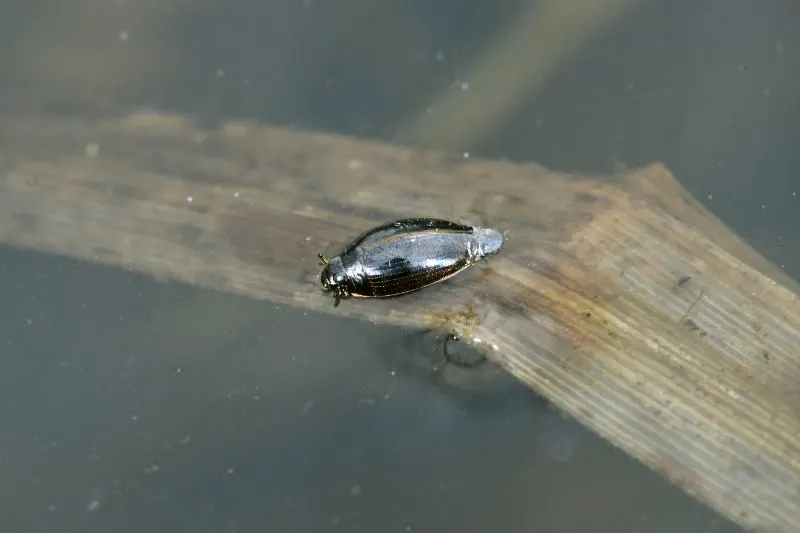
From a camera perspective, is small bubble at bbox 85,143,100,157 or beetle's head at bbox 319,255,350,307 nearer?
beetle's head at bbox 319,255,350,307

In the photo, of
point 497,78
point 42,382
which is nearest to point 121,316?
point 42,382

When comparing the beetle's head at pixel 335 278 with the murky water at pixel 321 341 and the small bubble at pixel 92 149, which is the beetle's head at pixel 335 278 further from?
the small bubble at pixel 92 149

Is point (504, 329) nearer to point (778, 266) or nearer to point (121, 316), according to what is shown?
point (778, 266)

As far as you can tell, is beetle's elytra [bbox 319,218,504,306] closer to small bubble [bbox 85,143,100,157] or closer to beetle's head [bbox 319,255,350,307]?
beetle's head [bbox 319,255,350,307]

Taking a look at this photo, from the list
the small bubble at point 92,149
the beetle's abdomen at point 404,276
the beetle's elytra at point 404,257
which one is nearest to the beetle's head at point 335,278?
the beetle's elytra at point 404,257

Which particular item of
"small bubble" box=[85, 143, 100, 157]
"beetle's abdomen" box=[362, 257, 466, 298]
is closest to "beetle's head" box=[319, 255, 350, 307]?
"beetle's abdomen" box=[362, 257, 466, 298]

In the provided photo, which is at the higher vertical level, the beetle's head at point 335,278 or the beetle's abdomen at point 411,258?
the beetle's abdomen at point 411,258

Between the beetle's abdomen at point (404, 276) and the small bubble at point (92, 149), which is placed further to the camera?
the small bubble at point (92, 149)

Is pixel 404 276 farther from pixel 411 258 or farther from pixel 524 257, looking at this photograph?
pixel 524 257
